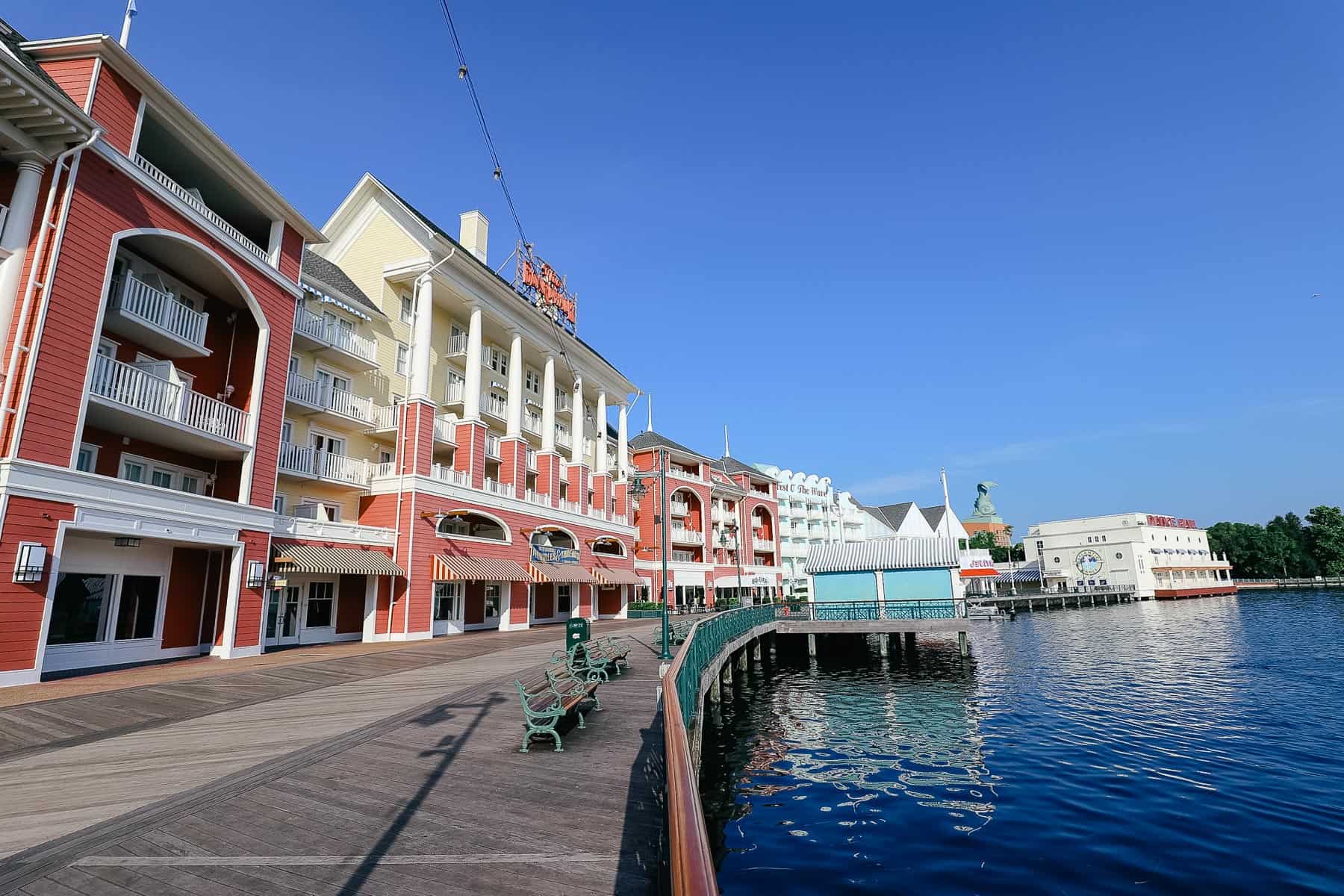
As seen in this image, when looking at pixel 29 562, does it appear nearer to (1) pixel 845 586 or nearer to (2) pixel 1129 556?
(1) pixel 845 586

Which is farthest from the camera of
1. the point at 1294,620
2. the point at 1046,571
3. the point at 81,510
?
the point at 1046,571

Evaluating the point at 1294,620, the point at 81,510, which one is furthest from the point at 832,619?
the point at 1294,620

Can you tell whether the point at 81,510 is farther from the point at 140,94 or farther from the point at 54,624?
the point at 140,94

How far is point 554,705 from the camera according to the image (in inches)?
368

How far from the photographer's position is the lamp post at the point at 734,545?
60.2m

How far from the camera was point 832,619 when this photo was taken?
110 feet

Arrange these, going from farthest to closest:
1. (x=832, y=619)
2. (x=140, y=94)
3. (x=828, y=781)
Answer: (x=832, y=619)
(x=140, y=94)
(x=828, y=781)

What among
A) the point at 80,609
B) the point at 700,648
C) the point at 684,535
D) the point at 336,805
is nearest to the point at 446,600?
the point at 80,609

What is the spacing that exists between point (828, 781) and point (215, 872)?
36.6 feet

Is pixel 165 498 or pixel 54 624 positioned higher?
pixel 165 498

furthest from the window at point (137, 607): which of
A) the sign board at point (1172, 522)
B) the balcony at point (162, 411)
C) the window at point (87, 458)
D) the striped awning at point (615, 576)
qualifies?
the sign board at point (1172, 522)

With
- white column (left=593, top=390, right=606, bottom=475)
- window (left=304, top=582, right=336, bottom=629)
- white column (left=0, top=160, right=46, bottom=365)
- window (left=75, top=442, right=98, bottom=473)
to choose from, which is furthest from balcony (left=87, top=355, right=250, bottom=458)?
white column (left=593, top=390, right=606, bottom=475)

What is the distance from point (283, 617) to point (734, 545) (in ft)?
153

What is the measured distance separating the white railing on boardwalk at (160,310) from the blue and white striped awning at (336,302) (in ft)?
18.8
